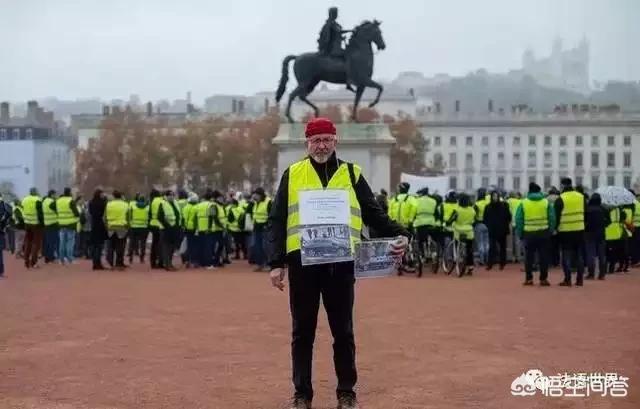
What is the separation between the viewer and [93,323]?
13.4 metres

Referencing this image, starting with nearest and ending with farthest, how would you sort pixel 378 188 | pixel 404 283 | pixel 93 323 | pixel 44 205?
pixel 93 323 < pixel 404 283 < pixel 44 205 < pixel 378 188

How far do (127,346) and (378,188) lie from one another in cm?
2337

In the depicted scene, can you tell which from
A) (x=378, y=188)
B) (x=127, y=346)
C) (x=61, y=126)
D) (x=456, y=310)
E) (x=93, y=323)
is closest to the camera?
(x=127, y=346)

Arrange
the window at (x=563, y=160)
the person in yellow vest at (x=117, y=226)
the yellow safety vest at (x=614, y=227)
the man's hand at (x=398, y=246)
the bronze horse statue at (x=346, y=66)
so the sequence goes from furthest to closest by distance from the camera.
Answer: the window at (x=563, y=160), the bronze horse statue at (x=346, y=66), the person in yellow vest at (x=117, y=226), the yellow safety vest at (x=614, y=227), the man's hand at (x=398, y=246)

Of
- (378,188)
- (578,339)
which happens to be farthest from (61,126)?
(578,339)

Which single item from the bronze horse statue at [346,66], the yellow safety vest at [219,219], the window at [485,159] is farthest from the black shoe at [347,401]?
the window at [485,159]

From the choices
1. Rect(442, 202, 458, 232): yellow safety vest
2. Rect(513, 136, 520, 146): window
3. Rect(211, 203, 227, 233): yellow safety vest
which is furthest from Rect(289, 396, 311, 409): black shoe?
Rect(513, 136, 520, 146): window

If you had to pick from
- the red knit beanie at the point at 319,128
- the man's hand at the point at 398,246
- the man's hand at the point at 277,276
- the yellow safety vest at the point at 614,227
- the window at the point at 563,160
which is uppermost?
the window at the point at 563,160

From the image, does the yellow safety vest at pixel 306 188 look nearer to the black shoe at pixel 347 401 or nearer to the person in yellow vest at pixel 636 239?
the black shoe at pixel 347 401

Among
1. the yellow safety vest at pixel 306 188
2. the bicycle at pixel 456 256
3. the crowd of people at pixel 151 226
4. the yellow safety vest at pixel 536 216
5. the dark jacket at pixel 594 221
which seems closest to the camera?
the yellow safety vest at pixel 306 188

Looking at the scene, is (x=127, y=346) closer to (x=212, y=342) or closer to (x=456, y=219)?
(x=212, y=342)

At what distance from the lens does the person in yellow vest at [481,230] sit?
26.7 m

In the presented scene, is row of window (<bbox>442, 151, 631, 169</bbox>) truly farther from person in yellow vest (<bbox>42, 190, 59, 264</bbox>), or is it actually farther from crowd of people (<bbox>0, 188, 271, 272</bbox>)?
crowd of people (<bbox>0, 188, 271, 272</bbox>)

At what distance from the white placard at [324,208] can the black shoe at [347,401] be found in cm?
126
